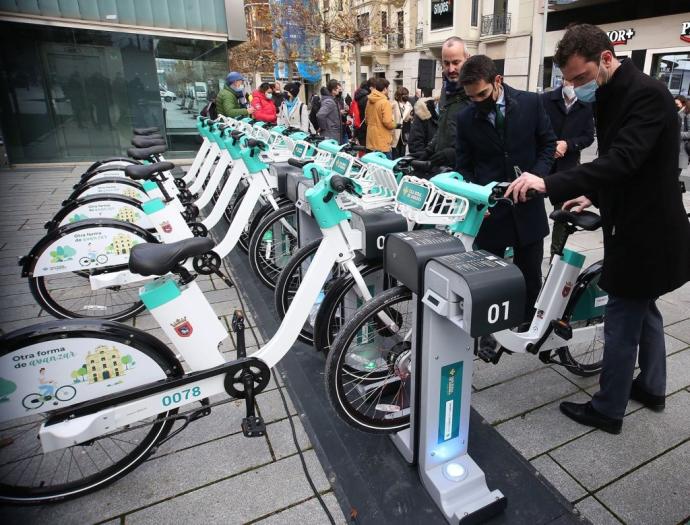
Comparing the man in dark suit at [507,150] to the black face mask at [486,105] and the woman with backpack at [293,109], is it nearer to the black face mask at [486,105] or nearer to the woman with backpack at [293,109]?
the black face mask at [486,105]

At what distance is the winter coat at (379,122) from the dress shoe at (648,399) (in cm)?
543

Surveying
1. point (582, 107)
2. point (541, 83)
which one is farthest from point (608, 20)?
point (582, 107)

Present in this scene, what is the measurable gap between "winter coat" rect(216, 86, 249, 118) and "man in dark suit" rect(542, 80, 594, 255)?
4.78 metres

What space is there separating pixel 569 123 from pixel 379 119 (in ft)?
11.7

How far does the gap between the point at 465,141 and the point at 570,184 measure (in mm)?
1010

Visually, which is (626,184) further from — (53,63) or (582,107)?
(53,63)

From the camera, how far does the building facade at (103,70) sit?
9.55 m

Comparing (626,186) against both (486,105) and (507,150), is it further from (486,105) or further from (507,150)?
(486,105)

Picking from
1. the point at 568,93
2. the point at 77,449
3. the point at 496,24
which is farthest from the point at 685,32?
the point at 77,449

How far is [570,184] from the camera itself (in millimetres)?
1825

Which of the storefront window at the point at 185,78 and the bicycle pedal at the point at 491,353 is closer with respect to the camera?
the bicycle pedal at the point at 491,353

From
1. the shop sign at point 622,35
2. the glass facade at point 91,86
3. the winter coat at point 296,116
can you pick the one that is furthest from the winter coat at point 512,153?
the shop sign at point 622,35

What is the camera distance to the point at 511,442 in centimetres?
225

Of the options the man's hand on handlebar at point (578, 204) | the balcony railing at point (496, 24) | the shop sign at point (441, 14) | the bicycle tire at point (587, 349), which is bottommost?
the bicycle tire at point (587, 349)
